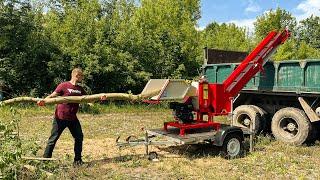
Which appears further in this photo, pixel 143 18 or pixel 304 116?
pixel 143 18

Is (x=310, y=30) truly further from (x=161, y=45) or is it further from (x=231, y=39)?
(x=161, y=45)

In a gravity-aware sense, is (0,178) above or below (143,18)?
below

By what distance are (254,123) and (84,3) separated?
42.6 ft

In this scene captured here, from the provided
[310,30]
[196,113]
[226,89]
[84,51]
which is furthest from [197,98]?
[310,30]

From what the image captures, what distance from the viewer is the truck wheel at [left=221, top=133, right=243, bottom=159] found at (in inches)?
347

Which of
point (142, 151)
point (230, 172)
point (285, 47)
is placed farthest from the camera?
point (285, 47)

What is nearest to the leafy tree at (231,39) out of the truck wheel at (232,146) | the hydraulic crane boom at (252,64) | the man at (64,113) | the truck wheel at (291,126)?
the hydraulic crane boom at (252,64)

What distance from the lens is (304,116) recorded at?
33.9ft

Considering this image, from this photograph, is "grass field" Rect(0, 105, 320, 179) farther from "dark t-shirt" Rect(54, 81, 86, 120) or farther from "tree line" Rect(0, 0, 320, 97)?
"tree line" Rect(0, 0, 320, 97)

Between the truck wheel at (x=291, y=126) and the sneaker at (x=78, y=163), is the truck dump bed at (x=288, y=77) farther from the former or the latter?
the sneaker at (x=78, y=163)

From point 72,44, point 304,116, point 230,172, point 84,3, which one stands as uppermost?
point 84,3

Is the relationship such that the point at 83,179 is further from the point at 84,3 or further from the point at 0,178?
the point at 84,3

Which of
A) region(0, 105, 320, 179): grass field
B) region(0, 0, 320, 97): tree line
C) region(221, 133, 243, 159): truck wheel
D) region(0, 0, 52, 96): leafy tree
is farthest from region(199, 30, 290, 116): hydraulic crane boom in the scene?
region(0, 0, 52, 96): leafy tree

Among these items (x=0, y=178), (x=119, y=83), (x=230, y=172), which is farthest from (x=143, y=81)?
(x=0, y=178)
